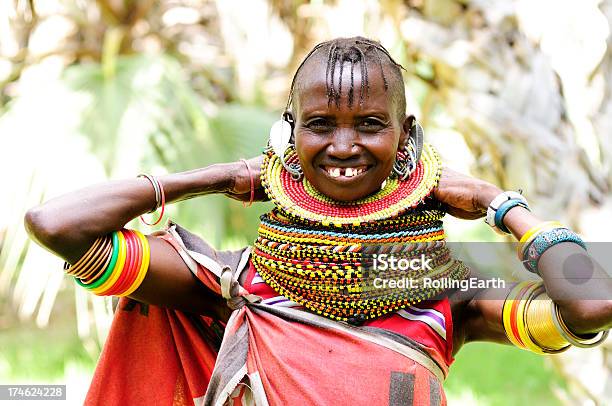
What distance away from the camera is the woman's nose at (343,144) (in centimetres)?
208

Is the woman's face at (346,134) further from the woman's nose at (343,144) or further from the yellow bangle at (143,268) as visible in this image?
the yellow bangle at (143,268)

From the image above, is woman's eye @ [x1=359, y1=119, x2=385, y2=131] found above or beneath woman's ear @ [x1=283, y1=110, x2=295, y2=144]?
beneath

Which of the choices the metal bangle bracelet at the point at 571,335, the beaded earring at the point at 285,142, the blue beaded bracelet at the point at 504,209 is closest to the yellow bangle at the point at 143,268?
the beaded earring at the point at 285,142

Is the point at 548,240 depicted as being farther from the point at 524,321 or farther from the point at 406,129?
the point at 406,129

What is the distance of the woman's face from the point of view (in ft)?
6.84

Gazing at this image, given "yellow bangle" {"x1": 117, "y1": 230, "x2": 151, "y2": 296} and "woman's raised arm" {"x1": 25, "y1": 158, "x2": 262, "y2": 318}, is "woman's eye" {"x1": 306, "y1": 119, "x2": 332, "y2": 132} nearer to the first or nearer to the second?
"woman's raised arm" {"x1": 25, "y1": 158, "x2": 262, "y2": 318}

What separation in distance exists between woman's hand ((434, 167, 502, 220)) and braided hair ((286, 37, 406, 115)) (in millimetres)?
206

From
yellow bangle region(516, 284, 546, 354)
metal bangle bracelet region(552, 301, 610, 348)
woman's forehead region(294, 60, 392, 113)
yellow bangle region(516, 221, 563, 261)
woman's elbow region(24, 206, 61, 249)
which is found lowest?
metal bangle bracelet region(552, 301, 610, 348)

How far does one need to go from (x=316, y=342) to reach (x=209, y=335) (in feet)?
1.28

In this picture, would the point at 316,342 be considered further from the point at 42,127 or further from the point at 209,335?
the point at 42,127

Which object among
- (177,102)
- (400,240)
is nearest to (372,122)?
(400,240)

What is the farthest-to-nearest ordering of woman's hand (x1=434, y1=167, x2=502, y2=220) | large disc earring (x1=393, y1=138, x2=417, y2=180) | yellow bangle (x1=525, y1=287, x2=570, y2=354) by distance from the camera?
large disc earring (x1=393, y1=138, x2=417, y2=180) < woman's hand (x1=434, y1=167, x2=502, y2=220) < yellow bangle (x1=525, y1=287, x2=570, y2=354)

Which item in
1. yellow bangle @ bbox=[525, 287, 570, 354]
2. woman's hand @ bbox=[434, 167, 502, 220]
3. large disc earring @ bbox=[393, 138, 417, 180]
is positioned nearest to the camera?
yellow bangle @ bbox=[525, 287, 570, 354]

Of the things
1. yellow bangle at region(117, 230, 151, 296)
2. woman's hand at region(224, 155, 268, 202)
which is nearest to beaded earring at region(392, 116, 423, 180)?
woman's hand at region(224, 155, 268, 202)
